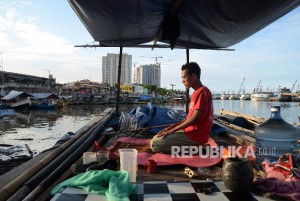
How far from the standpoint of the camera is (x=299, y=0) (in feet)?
14.7

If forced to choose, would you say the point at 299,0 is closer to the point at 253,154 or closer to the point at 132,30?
the point at 253,154

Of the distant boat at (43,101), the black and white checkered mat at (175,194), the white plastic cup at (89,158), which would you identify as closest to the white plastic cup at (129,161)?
the black and white checkered mat at (175,194)

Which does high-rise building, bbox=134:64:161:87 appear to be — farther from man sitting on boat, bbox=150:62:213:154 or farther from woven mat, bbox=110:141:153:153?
man sitting on boat, bbox=150:62:213:154

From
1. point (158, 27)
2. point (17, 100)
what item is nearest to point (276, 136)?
point (158, 27)

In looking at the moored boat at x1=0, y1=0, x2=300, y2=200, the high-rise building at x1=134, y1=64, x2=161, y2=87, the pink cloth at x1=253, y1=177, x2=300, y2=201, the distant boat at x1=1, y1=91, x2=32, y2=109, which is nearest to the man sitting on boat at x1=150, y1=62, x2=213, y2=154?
the moored boat at x1=0, y1=0, x2=300, y2=200

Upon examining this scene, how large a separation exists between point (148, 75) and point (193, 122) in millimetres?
154069

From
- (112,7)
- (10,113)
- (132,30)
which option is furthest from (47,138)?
(112,7)

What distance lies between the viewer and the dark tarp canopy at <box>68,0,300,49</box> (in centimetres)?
500

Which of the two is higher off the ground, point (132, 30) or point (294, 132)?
point (132, 30)

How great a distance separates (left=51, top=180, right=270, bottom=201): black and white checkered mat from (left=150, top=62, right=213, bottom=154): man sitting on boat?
1363mm

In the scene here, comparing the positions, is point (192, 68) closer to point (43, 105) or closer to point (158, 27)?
point (158, 27)

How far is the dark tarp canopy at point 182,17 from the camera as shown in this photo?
500cm

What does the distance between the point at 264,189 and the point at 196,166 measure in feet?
4.70

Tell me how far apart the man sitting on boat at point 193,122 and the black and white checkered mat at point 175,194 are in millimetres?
1363
